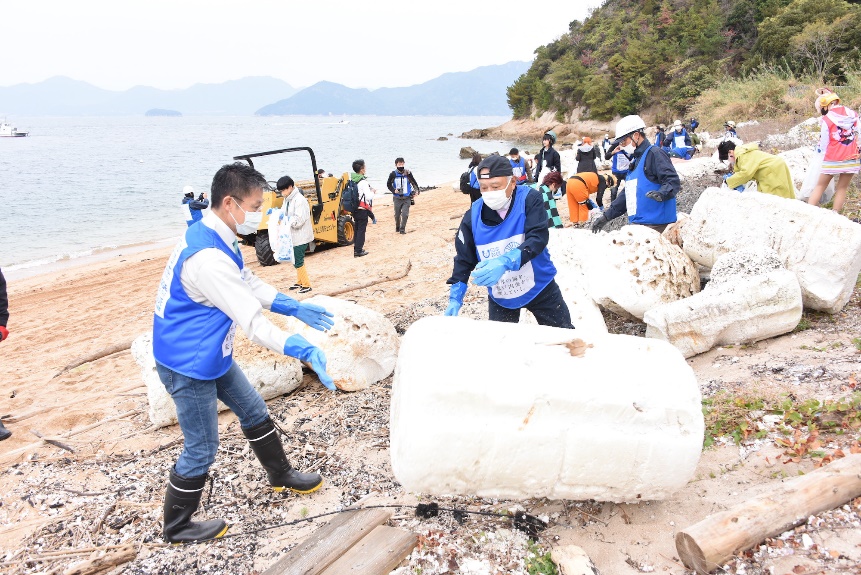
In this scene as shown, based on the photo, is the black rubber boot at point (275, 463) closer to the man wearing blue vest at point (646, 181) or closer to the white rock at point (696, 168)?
the man wearing blue vest at point (646, 181)

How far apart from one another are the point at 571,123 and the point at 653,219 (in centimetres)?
4089

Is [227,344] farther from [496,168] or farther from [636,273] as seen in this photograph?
[636,273]

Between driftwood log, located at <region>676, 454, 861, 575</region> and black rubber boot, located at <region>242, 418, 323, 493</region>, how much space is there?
2.04 m

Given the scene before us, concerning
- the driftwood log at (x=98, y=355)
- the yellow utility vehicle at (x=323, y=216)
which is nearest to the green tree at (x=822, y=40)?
the yellow utility vehicle at (x=323, y=216)

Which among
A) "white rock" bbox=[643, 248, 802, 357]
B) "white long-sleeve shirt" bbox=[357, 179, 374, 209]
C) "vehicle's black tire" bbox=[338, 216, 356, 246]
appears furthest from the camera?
"vehicle's black tire" bbox=[338, 216, 356, 246]

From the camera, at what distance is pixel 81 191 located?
28.1 m

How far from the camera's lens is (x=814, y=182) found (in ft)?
21.8

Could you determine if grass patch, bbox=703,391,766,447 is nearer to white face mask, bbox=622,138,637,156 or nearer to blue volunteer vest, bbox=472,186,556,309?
blue volunteer vest, bbox=472,186,556,309

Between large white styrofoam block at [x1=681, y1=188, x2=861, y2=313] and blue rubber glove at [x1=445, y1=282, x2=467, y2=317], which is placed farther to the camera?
large white styrofoam block at [x1=681, y1=188, x2=861, y2=313]

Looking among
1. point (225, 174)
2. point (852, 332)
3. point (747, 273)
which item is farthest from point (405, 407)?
point (852, 332)

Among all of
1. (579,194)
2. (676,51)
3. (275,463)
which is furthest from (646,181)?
(676,51)

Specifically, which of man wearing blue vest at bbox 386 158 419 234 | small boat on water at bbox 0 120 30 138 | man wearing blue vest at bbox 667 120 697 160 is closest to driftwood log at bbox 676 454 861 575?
man wearing blue vest at bbox 386 158 419 234

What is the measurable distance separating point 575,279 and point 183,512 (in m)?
3.67

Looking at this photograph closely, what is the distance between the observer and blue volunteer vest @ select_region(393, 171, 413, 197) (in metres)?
12.1
